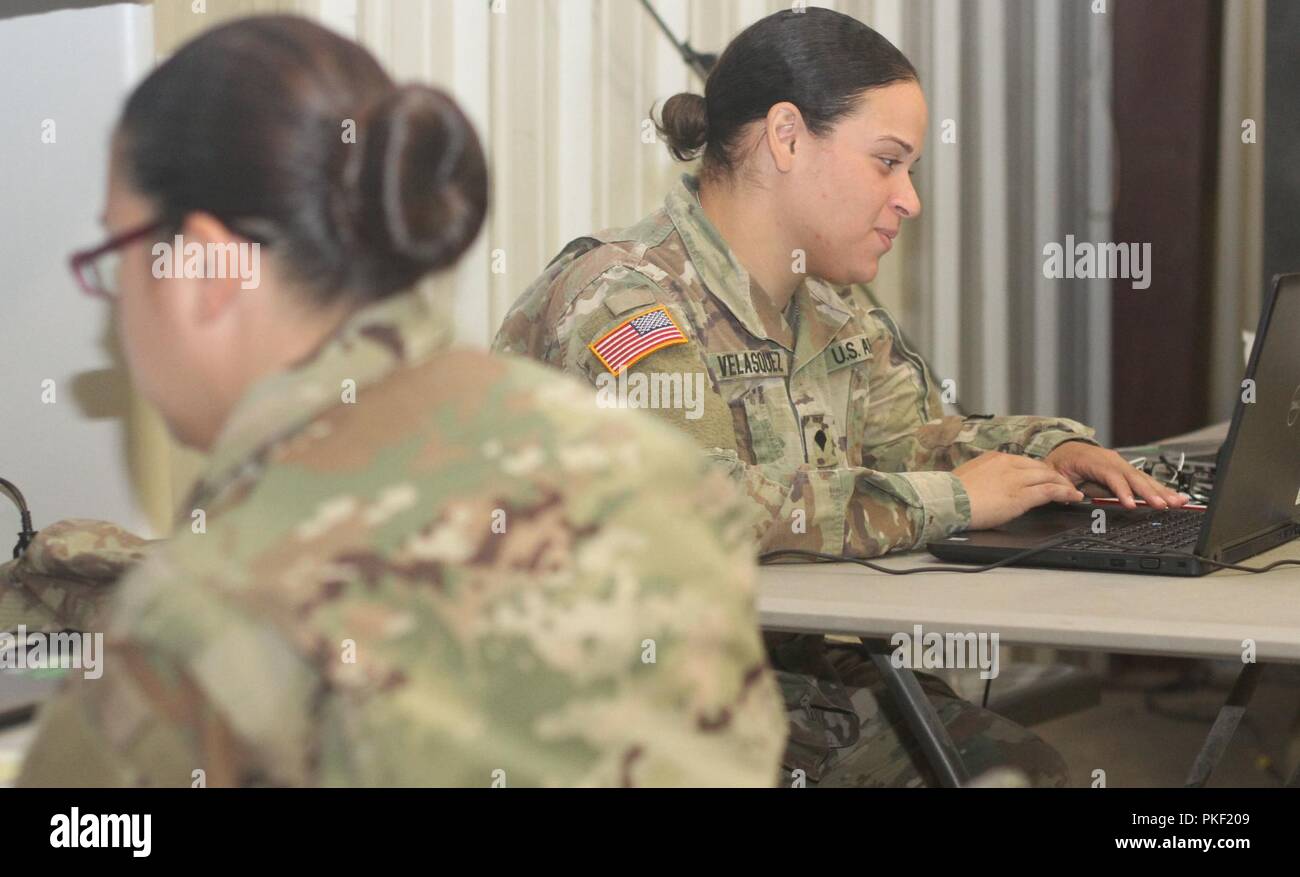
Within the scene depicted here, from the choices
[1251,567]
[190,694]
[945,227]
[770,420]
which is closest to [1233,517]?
[1251,567]

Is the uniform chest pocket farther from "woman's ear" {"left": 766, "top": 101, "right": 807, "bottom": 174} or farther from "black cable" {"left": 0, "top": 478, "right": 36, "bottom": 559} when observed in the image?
"black cable" {"left": 0, "top": 478, "right": 36, "bottom": 559}

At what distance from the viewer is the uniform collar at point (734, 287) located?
1.69m

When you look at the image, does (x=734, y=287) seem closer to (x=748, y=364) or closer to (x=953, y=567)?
(x=748, y=364)

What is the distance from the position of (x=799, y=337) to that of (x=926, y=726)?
0.57 m

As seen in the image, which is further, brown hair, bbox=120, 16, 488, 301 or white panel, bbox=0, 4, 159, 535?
white panel, bbox=0, 4, 159, 535

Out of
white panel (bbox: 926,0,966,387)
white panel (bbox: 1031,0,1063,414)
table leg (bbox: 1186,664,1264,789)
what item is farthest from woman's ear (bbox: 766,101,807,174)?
white panel (bbox: 1031,0,1063,414)

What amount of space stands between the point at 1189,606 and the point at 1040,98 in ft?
7.10

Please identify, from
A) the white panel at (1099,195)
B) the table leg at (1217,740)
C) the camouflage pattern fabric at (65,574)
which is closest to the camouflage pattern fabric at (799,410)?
the table leg at (1217,740)

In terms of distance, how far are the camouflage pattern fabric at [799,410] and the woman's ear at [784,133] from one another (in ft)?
0.37

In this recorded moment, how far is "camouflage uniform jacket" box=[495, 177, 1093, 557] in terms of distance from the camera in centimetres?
149

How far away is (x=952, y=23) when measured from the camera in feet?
9.81

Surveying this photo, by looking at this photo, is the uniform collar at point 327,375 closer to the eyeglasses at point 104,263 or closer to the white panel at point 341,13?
the eyeglasses at point 104,263

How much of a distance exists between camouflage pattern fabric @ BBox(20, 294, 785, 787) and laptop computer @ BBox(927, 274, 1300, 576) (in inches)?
32.0
